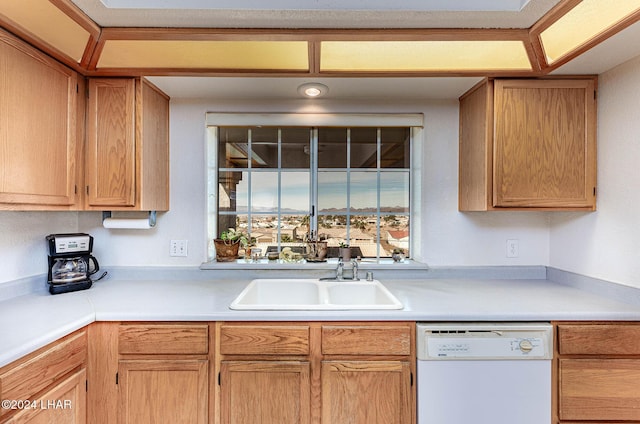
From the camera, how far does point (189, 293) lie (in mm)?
1669

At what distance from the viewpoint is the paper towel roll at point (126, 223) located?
6.12 feet

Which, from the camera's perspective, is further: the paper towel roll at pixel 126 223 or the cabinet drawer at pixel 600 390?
the paper towel roll at pixel 126 223

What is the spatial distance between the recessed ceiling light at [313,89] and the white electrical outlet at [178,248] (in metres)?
1.20

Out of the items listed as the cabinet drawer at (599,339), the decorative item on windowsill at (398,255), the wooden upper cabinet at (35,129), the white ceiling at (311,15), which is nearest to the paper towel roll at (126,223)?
the wooden upper cabinet at (35,129)

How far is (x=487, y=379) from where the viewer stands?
53.4 inches

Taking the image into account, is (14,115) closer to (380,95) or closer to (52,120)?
(52,120)

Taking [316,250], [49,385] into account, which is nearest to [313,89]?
[316,250]

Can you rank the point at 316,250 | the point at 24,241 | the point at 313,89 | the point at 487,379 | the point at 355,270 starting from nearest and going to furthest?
1. the point at 487,379
2. the point at 24,241
3. the point at 313,89
4. the point at 355,270
5. the point at 316,250

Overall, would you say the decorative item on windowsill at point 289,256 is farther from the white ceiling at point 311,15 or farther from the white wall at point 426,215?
the white ceiling at point 311,15

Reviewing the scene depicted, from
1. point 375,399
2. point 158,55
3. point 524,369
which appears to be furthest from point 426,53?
point 375,399

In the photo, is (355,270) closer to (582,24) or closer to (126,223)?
(126,223)

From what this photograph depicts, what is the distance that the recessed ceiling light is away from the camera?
69.4 inches

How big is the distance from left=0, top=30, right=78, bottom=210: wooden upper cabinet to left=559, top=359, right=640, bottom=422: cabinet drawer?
2464mm

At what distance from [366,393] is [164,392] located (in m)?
0.89
